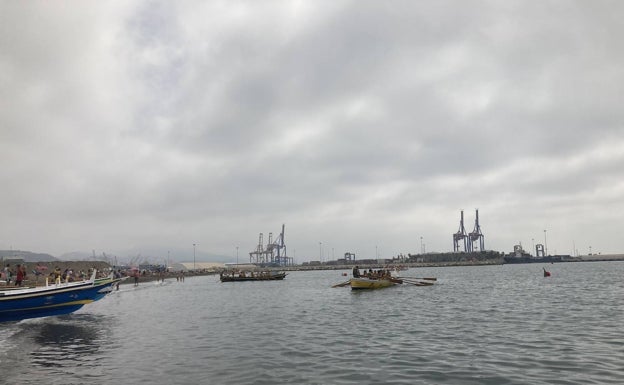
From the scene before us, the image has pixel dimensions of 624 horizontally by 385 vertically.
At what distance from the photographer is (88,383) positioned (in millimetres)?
12984

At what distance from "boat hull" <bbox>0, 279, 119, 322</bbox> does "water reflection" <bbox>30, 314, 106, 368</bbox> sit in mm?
997

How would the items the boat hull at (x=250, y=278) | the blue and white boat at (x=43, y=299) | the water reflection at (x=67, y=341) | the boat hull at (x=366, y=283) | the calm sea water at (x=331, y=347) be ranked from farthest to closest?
the boat hull at (x=250, y=278) < the boat hull at (x=366, y=283) < the blue and white boat at (x=43, y=299) < the water reflection at (x=67, y=341) < the calm sea water at (x=331, y=347)

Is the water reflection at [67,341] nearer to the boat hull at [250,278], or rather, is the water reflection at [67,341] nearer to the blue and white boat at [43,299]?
the blue and white boat at [43,299]

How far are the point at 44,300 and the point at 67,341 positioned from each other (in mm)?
6976

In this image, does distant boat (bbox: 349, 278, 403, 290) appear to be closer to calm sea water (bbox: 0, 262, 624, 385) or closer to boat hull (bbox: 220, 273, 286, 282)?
calm sea water (bbox: 0, 262, 624, 385)

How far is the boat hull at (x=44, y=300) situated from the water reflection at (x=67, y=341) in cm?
100

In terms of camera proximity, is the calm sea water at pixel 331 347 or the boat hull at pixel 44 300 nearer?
the calm sea water at pixel 331 347

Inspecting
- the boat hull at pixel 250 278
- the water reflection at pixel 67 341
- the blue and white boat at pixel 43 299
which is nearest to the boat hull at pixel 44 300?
the blue and white boat at pixel 43 299

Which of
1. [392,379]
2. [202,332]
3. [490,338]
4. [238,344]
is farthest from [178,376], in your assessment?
[490,338]

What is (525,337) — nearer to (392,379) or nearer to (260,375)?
(392,379)

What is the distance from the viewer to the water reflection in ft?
53.8

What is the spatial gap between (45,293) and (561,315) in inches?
1273

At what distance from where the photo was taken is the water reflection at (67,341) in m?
16.4

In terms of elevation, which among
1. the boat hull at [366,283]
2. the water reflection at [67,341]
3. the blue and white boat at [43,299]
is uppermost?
the blue and white boat at [43,299]
